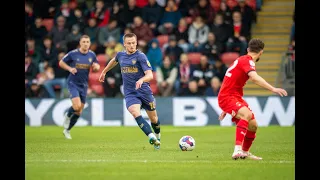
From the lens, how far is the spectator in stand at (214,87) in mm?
22391

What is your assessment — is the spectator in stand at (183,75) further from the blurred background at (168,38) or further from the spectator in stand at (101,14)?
the spectator in stand at (101,14)

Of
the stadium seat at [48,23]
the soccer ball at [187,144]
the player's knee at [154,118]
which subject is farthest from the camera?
the stadium seat at [48,23]

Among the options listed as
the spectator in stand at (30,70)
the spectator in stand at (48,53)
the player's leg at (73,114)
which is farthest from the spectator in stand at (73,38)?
the player's leg at (73,114)

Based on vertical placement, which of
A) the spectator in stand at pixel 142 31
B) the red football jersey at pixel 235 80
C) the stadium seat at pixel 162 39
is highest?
the spectator in stand at pixel 142 31

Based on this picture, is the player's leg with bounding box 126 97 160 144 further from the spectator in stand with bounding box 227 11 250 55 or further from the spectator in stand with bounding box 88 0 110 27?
the spectator in stand with bounding box 88 0 110 27

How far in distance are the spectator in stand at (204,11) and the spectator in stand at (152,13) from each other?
1068 millimetres

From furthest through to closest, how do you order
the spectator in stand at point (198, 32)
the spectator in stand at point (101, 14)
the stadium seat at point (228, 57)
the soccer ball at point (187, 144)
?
the spectator in stand at point (101, 14), the spectator in stand at point (198, 32), the stadium seat at point (228, 57), the soccer ball at point (187, 144)

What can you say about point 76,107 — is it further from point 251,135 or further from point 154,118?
point 251,135

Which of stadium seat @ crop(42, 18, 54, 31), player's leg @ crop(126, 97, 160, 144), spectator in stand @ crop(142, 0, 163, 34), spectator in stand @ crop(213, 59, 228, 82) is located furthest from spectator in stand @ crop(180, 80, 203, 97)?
player's leg @ crop(126, 97, 160, 144)

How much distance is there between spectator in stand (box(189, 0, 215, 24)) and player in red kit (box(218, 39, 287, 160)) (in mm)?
12864

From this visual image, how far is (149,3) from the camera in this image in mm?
24984

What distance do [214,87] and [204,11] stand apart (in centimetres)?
329

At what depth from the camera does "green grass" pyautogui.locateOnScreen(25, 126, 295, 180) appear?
965 centimetres
